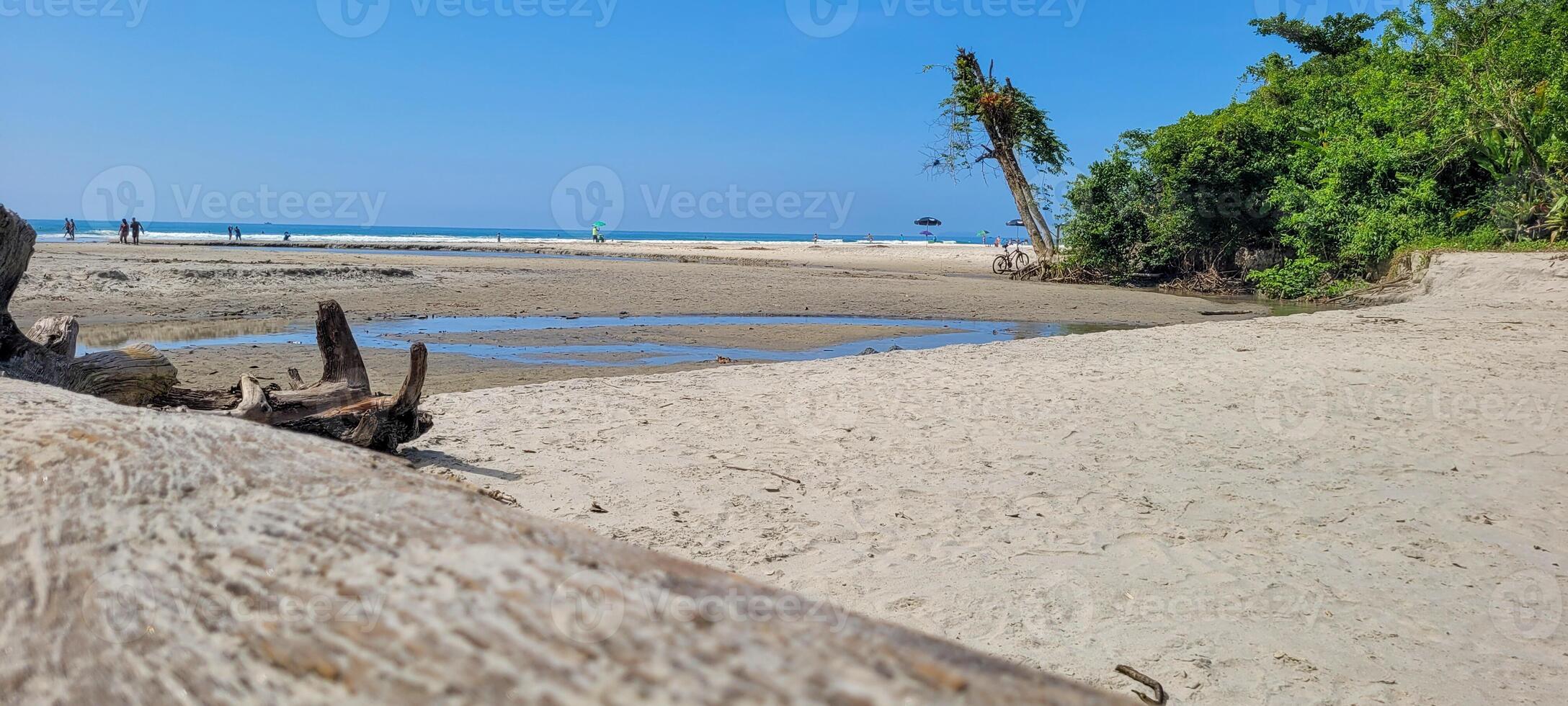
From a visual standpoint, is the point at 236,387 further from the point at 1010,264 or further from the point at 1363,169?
the point at 1010,264

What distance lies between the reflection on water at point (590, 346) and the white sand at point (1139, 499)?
2.78m

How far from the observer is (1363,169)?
19.8 meters

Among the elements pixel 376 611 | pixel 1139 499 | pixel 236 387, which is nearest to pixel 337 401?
pixel 236 387

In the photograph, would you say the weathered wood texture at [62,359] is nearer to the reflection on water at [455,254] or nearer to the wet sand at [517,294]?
the wet sand at [517,294]

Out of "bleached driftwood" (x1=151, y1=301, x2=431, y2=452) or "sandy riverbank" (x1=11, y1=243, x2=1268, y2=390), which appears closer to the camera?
"bleached driftwood" (x1=151, y1=301, x2=431, y2=452)

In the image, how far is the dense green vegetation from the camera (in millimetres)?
16781

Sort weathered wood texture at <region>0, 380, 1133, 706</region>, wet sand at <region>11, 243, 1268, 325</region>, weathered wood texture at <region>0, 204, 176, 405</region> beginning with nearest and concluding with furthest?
weathered wood texture at <region>0, 380, 1133, 706</region>
weathered wood texture at <region>0, 204, 176, 405</region>
wet sand at <region>11, 243, 1268, 325</region>

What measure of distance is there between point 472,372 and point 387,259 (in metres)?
25.7

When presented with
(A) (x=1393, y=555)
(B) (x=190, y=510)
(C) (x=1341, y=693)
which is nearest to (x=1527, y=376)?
(A) (x=1393, y=555)

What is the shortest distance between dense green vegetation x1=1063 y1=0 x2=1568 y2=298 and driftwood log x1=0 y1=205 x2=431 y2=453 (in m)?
18.6

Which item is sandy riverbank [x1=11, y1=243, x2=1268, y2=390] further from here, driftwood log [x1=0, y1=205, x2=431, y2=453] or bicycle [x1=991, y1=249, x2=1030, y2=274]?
driftwood log [x1=0, y1=205, x2=431, y2=453]

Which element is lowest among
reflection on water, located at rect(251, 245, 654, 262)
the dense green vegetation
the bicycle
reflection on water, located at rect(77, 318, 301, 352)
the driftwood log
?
reflection on water, located at rect(77, 318, 301, 352)

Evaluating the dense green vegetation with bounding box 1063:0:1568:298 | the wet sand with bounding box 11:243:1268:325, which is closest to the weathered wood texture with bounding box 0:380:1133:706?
the wet sand with bounding box 11:243:1268:325

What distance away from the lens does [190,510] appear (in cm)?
188
